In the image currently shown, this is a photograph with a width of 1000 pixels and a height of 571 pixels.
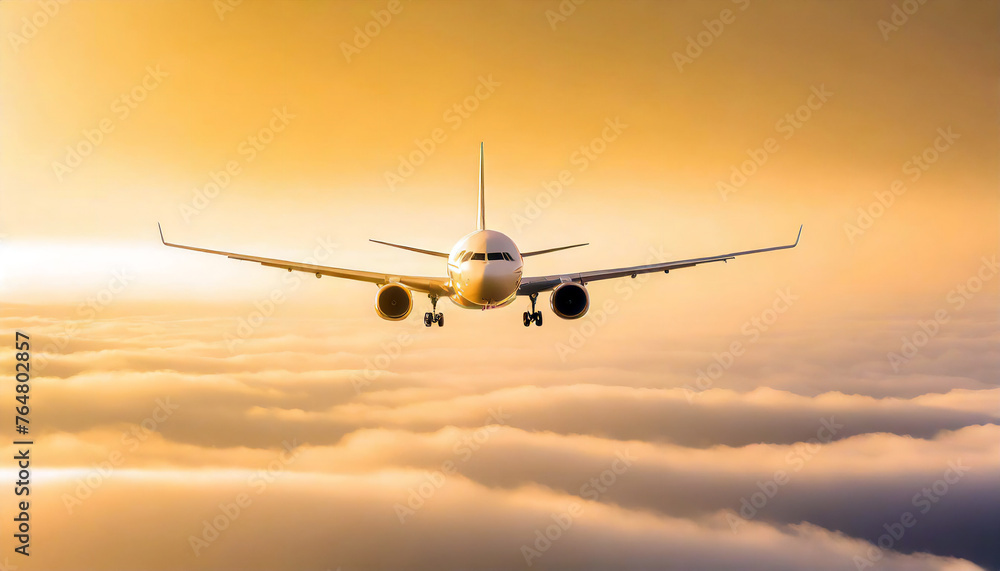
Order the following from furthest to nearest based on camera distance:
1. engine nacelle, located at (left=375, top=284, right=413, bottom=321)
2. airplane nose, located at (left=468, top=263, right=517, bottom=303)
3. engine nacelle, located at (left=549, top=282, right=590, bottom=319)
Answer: engine nacelle, located at (left=549, top=282, right=590, bottom=319) < engine nacelle, located at (left=375, top=284, right=413, bottom=321) < airplane nose, located at (left=468, top=263, right=517, bottom=303)

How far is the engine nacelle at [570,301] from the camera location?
36.9 meters

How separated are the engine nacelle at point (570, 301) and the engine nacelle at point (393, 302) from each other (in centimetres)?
688

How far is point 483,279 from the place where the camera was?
33.2 metres

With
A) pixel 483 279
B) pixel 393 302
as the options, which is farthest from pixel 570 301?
pixel 393 302

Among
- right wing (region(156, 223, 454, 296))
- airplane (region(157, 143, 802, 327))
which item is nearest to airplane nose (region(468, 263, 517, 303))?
airplane (region(157, 143, 802, 327))

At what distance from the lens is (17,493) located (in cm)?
3759

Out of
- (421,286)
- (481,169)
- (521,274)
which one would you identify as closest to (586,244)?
(521,274)

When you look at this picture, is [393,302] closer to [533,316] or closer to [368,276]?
[368,276]

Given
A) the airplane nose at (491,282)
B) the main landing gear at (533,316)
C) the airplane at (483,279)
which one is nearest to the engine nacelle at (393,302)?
the airplane at (483,279)

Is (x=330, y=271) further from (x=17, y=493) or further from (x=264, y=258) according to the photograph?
(x=17, y=493)

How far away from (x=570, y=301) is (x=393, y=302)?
8.30 m

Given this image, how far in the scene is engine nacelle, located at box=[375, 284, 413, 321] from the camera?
35.4 m

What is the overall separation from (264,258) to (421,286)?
7273mm

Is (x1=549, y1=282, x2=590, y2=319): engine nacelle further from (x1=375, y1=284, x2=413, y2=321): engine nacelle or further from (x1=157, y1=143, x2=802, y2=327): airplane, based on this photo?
(x1=375, y1=284, x2=413, y2=321): engine nacelle
